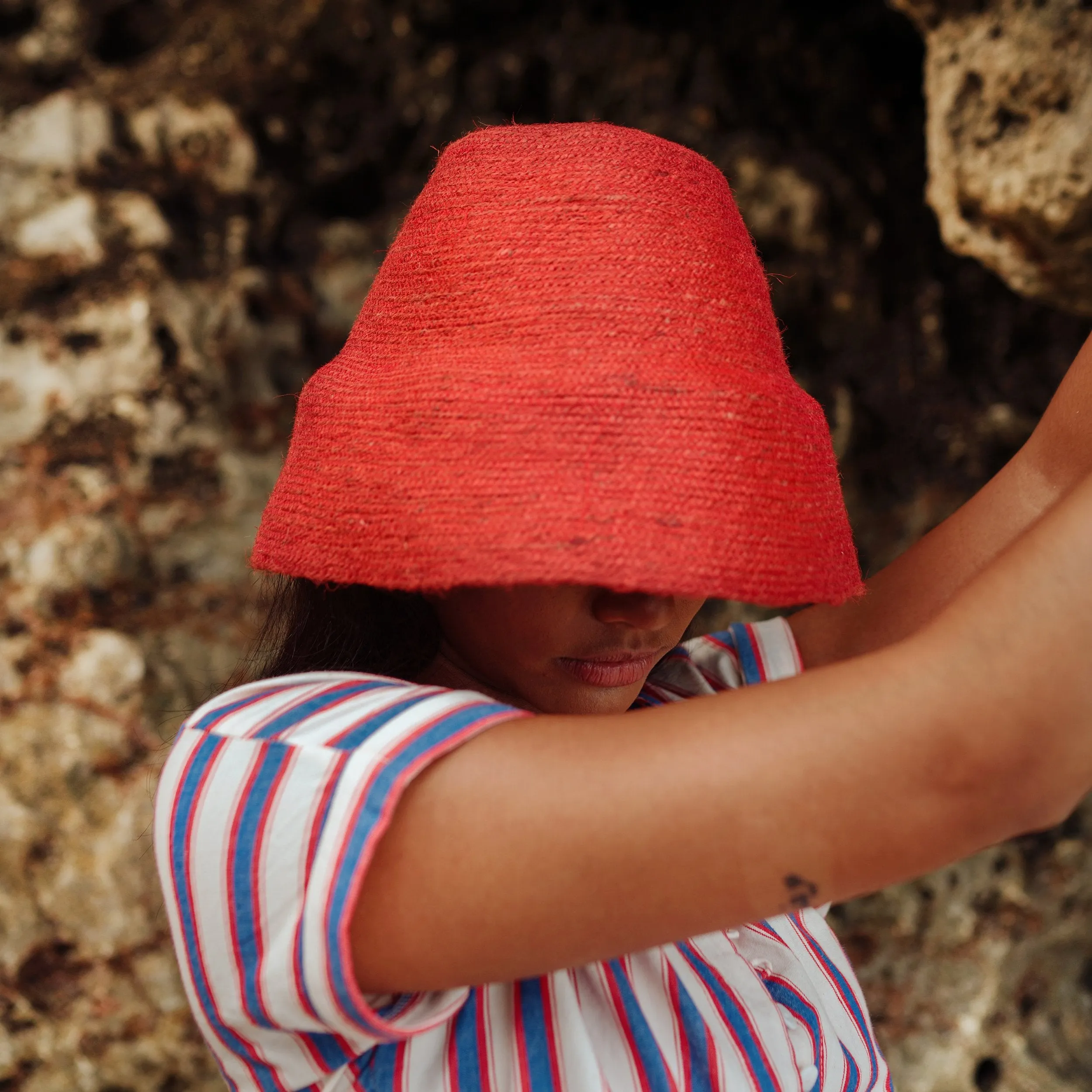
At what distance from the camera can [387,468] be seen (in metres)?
0.55

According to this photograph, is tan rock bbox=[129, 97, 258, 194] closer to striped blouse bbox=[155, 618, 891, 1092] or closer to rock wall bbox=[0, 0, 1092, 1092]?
rock wall bbox=[0, 0, 1092, 1092]

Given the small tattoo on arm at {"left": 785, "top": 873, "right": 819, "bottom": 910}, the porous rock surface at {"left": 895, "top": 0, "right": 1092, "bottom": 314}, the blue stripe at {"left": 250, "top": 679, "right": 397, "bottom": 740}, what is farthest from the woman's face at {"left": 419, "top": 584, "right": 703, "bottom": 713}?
the porous rock surface at {"left": 895, "top": 0, "right": 1092, "bottom": 314}

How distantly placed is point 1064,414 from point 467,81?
2.81ft

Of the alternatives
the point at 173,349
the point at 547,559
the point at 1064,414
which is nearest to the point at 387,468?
the point at 547,559

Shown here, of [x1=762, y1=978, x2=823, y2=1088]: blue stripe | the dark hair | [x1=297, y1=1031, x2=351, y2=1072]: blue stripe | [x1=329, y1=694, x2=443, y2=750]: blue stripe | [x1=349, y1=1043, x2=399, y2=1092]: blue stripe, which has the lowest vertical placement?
[x1=762, y1=978, x2=823, y2=1088]: blue stripe

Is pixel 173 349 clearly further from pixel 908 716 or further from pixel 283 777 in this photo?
pixel 908 716

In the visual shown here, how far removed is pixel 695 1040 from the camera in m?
0.61

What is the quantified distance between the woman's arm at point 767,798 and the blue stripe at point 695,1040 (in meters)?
0.19

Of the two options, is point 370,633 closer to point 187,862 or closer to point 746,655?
point 187,862

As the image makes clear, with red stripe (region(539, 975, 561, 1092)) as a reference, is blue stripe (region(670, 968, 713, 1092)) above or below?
below

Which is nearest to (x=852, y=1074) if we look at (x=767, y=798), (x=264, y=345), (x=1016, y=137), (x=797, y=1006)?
(x=797, y=1006)

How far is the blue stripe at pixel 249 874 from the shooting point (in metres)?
0.49

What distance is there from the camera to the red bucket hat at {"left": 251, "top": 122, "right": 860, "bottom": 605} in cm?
50

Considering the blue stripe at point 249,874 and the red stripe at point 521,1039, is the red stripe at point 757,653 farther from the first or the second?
the blue stripe at point 249,874
